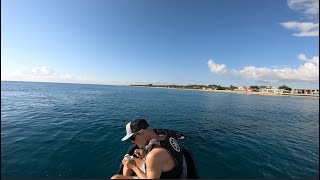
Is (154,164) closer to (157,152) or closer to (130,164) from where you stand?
(157,152)

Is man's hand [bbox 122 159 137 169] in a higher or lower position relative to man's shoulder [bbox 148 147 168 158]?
lower

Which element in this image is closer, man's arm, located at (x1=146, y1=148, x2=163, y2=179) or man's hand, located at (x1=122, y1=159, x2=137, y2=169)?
man's arm, located at (x1=146, y1=148, x2=163, y2=179)

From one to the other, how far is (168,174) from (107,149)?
941 centimetres

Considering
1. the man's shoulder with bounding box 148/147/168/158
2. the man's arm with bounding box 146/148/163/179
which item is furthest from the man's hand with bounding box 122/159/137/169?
the man's shoulder with bounding box 148/147/168/158

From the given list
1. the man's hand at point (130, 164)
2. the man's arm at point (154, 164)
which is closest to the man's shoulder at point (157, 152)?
the man's arm at point (154, 164)

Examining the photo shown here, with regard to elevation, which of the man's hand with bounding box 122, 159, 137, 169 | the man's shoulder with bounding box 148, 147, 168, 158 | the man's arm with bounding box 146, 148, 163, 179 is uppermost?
the man's shoulder with bounding box 148, 147, 168, 158

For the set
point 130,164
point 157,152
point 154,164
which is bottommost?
point 130,164

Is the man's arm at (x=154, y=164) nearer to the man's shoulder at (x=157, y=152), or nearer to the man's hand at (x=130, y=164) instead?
the man's shoulder at (x=157, y=152)

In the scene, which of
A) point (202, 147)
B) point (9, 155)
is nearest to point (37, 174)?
point (9, 155)

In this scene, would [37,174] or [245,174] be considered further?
[245,174]

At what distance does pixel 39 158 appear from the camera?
1009 centimetres

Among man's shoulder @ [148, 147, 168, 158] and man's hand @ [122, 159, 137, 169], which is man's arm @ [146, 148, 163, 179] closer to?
man's shoulder @ [148, 147, 168, 158]

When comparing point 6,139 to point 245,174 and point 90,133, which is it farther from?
point 245,174

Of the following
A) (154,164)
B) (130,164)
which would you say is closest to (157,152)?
(154,164)
